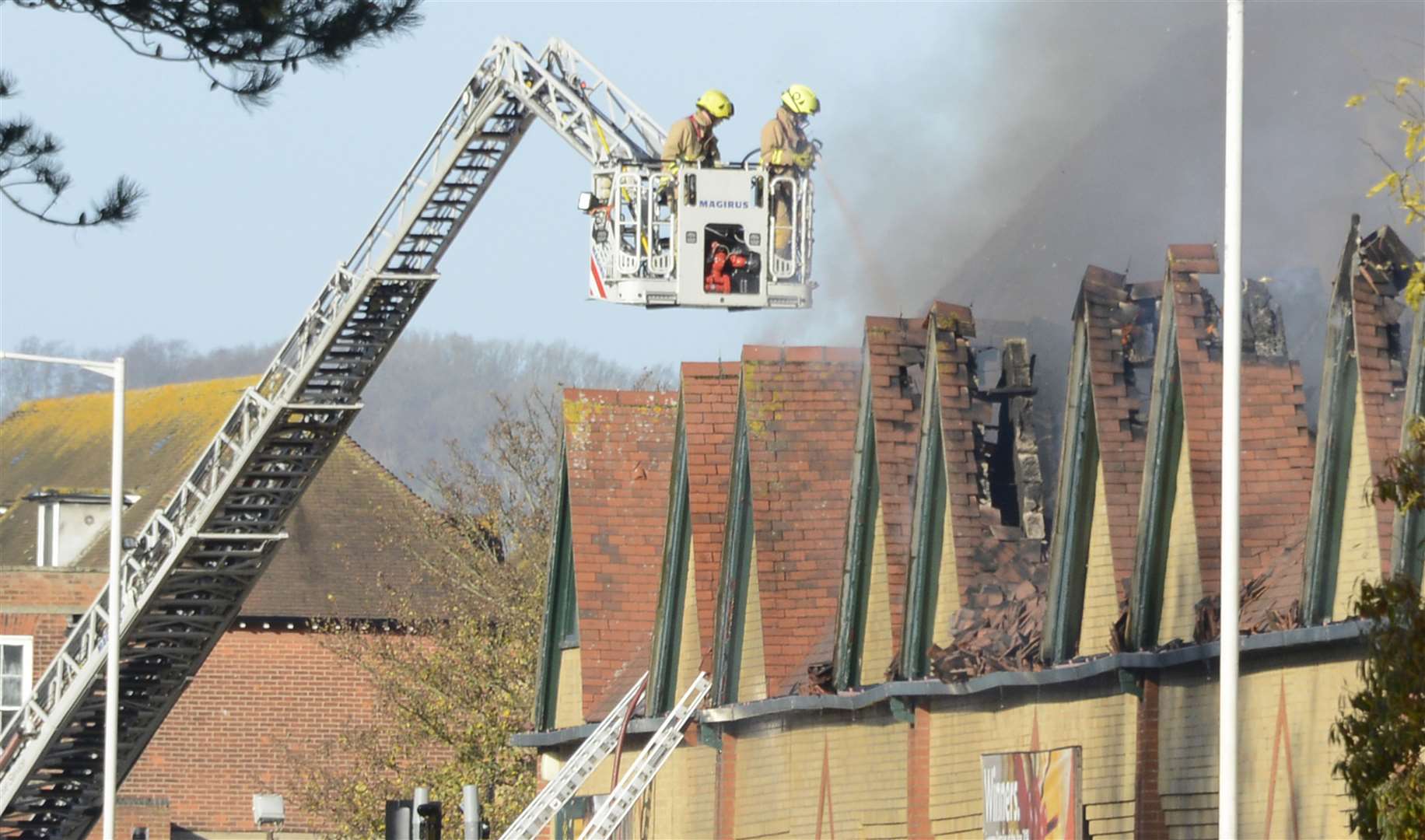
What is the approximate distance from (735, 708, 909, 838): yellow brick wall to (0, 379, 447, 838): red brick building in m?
21.9

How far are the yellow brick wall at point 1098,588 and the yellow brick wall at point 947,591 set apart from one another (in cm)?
195

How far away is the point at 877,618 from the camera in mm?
24891

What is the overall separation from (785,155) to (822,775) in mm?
6478

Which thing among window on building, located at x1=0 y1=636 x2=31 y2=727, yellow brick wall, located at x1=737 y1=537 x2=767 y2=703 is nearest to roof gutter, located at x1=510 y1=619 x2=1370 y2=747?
yellow brick wall, located at x1=737 y1=537 x2=767 y2=703

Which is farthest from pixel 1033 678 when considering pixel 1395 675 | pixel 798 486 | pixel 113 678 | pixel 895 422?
pixel 113 678

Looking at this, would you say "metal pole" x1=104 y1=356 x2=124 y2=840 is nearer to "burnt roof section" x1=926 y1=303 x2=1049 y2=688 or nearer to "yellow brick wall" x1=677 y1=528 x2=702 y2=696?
"yellow brick wall" x1=677 y1=528 x2=702 y2=696

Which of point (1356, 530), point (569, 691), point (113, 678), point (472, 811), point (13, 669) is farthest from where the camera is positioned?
point (13, 669)

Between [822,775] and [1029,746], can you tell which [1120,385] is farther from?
[822,775]

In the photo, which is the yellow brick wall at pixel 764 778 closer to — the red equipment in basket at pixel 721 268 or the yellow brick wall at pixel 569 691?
the yellow brick wall at pixel 569 691

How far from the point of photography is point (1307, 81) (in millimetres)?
24031

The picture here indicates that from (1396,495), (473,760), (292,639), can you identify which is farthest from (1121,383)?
(292,639)

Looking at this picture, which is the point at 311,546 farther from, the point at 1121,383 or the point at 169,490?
the point at 1121,383

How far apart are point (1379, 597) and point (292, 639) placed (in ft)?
137

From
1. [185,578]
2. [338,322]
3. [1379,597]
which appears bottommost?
[1379,597]
